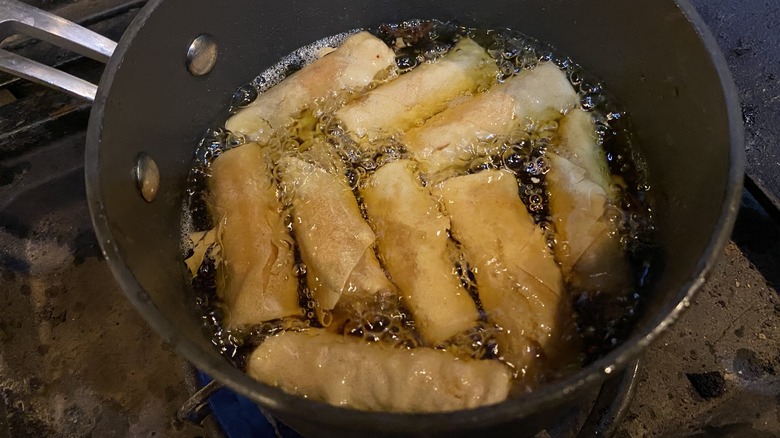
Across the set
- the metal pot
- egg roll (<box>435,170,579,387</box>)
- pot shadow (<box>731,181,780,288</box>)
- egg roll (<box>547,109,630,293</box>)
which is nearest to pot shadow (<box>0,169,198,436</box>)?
the metal pot

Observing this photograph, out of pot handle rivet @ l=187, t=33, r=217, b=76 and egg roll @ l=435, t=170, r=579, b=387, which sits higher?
pot handle rivet @ l=187, t=33, r=217, b=76

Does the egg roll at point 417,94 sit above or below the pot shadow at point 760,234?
above

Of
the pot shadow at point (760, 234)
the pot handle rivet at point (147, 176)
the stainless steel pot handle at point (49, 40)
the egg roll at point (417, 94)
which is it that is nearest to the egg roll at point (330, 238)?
the egg roll at point (417, 94)

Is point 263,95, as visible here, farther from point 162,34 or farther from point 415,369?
point 415,369

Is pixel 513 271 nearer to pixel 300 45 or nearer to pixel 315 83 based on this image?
pixel 315 83

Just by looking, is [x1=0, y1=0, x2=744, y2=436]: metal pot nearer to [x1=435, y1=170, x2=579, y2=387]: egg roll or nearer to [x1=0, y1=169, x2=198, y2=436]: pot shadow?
[x1=435, y1=170, x2=579, y2=387]: egg roll

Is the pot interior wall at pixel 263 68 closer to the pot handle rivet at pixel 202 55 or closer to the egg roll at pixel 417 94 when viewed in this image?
the pot handle rivet at pixel 202 55

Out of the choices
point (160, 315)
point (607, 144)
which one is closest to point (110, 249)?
point (160, 315)
